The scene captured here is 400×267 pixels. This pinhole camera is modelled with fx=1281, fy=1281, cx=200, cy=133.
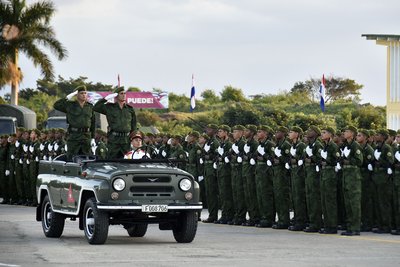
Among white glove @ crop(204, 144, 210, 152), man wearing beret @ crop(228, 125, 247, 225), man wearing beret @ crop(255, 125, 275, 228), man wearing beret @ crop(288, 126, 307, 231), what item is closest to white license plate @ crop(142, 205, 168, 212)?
man wearing beret @ crop(288, 126, 307, 231)

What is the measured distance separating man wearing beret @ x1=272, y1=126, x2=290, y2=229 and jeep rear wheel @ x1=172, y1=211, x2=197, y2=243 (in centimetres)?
440

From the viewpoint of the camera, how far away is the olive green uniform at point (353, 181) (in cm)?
2166

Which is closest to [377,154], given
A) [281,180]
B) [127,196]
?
[281,180]

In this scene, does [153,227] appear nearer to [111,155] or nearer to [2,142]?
[111,155]

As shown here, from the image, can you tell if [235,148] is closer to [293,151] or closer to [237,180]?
[237,180]

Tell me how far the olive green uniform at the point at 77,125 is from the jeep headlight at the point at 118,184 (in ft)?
8.49

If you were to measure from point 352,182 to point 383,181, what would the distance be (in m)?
0.90

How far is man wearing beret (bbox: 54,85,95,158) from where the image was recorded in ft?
68.6

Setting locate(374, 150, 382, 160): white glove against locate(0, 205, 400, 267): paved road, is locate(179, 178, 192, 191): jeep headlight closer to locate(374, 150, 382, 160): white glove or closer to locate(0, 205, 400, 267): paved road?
locate(0, 205, 400, 267): paved road

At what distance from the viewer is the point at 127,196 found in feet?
60.6

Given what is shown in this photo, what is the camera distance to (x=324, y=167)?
72.4 ft

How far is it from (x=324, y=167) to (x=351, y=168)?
0.53 metres

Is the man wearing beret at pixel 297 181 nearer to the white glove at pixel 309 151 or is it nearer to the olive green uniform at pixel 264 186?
the white glove at pixel 309 151

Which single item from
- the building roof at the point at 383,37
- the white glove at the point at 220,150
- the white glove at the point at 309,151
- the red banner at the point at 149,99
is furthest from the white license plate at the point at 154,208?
the red banner at the point at 149,99
